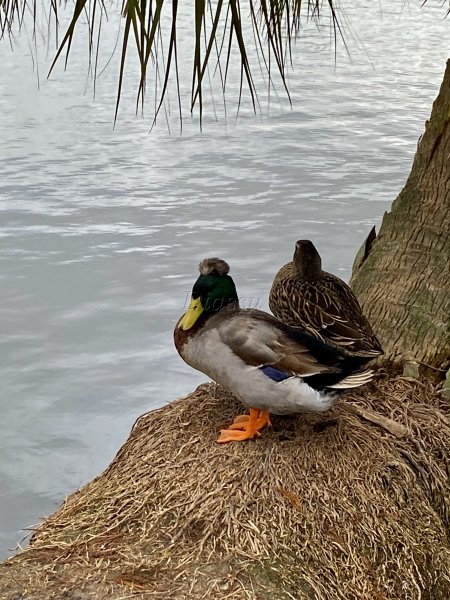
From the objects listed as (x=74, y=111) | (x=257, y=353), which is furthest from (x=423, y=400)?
(x=74, y=111)

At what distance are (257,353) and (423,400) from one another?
0.83m

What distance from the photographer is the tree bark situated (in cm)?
333

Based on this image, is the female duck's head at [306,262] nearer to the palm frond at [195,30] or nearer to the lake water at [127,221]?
the palm frond at [195,30]

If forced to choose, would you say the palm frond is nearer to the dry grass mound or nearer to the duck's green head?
the duck's green head

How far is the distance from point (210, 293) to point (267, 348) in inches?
8.9

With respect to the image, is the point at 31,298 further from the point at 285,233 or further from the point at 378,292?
the point at 378,292

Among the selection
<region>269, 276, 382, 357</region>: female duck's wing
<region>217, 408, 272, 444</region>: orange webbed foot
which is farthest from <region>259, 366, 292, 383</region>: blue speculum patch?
<region>269, 276, 382, 357</region>: female duck's wing

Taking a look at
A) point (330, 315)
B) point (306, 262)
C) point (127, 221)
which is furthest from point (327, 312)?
point (127, 221)

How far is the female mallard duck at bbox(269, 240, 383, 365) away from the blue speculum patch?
31 cm

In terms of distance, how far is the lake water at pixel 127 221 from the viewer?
468 cm

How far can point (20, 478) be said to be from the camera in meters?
4.22

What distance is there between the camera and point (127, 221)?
6.70m

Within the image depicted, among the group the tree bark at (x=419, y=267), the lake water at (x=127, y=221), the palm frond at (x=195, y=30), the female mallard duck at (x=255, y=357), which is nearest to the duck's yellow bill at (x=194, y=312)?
the female mallard duck at (x=255, y=357)

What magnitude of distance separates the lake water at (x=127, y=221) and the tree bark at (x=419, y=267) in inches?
63.1
